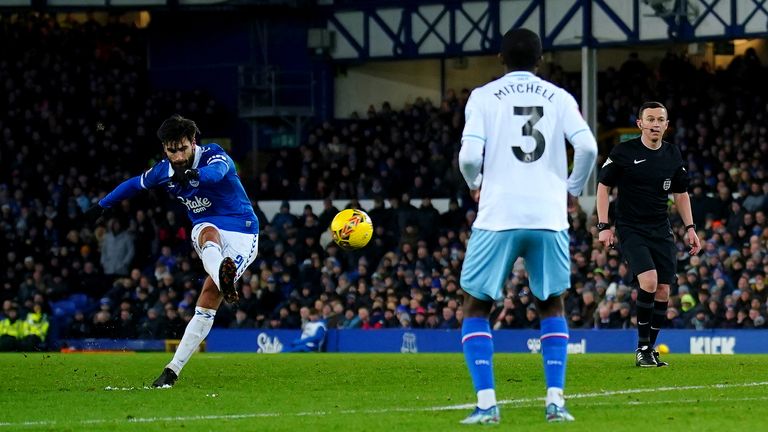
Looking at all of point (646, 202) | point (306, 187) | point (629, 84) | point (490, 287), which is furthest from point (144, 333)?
point (490, 287)

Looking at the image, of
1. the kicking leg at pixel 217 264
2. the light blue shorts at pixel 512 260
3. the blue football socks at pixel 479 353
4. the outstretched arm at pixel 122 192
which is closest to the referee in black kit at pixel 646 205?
the kicking leg at pixel 217 264

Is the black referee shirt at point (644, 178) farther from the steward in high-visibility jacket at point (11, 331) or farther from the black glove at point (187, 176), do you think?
the steward in high-visibility jacket at point (11, 331)

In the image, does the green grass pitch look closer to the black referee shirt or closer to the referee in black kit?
the referee in black kit

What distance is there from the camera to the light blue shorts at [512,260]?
8914 millimetres

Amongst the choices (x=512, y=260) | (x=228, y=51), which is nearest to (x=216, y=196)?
(x=512, y=260)

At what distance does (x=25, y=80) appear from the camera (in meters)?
37.7

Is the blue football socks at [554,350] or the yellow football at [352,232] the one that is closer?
the blue football socks at [554,350]

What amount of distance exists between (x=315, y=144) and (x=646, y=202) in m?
21.7

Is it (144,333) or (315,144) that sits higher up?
(315,144)

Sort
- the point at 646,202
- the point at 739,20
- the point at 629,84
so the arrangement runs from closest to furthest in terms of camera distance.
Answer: the point at 646,202 < the point at 739,20 < the point at 629,84

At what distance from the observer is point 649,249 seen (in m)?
13.9

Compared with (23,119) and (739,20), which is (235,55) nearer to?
(23,119)

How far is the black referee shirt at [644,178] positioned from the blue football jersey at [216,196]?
3.48 meters

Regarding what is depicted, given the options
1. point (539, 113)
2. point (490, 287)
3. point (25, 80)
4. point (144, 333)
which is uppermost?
point (25, 80)
